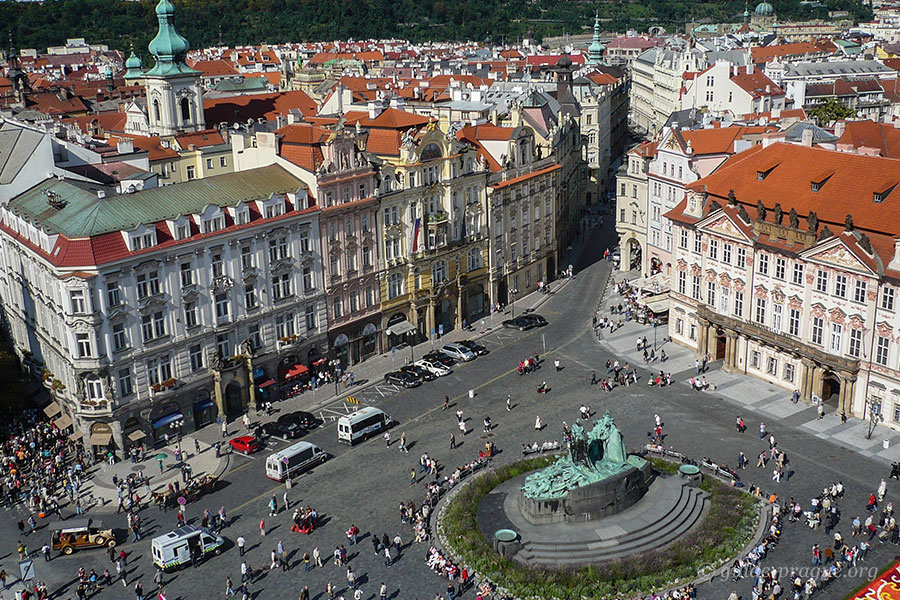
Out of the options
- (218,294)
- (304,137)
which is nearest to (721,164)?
(304,137)

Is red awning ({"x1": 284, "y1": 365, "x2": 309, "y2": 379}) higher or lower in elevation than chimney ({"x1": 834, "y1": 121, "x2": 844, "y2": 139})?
lower

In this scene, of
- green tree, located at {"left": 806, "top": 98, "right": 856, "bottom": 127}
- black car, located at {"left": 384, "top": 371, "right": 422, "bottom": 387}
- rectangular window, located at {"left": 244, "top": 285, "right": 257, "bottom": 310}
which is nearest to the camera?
rectangular window, located at {"left": 244, "top": 285, "right": 257, "bottom": 310}

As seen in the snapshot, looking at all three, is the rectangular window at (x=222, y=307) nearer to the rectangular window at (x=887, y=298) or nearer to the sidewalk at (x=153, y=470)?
the sidewalk at (x=153, y=470)

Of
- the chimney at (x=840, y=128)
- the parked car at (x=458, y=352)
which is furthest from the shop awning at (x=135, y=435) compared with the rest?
the chimney at (x=840, y=128)

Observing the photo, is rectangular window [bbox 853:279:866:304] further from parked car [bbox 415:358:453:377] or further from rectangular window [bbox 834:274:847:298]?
parked car [bbox 415:358:453:377]

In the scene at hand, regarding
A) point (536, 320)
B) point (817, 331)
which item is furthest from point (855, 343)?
point (536, 320)

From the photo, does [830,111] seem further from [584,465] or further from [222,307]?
[584,465]

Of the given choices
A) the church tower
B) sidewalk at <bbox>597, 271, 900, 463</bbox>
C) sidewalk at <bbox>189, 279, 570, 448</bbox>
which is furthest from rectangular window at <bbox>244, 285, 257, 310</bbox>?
the church tower
